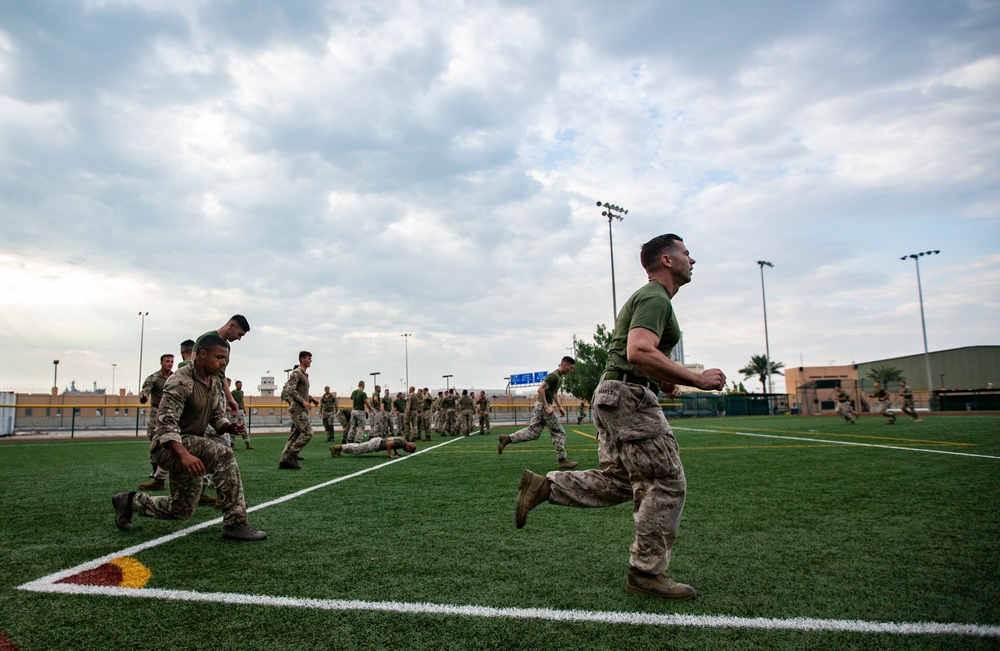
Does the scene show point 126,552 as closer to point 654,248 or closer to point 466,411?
point 654,248

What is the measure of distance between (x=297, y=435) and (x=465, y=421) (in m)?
14.4

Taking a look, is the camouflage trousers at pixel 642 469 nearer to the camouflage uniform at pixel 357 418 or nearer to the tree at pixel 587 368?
the camouflage uniform at pixel 357 418

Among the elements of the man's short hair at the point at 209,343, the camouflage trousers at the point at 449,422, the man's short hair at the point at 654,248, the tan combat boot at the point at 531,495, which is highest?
the man's short hair at the point at 654,248

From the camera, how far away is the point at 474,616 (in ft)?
9.20

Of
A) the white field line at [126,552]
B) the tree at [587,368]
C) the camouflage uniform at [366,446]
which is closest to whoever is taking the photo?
the white field line at [126,552]

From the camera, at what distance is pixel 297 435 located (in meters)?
10.2

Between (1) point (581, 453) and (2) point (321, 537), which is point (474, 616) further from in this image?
(1) point (581, 453)

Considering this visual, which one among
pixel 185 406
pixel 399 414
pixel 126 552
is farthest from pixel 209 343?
pixel 399 414

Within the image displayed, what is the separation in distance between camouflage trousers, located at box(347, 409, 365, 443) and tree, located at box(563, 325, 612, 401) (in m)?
41.2

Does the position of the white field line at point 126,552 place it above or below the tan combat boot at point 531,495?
below

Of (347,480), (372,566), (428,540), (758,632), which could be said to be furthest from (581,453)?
(758,632)

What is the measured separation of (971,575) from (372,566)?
354cm

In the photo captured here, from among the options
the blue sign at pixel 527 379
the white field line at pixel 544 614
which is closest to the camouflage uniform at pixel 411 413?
the white field line at pixel 544 614

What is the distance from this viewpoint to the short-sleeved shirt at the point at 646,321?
322 centimetres
